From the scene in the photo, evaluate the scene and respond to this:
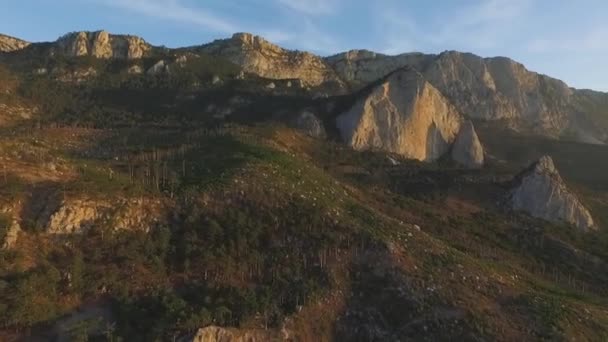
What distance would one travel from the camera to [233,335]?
59188 mm

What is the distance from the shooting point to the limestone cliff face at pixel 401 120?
160 metres

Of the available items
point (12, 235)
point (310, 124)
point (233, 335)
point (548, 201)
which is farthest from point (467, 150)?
point (12, 235)

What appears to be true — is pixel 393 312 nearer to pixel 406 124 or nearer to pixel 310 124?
pixel 310 124

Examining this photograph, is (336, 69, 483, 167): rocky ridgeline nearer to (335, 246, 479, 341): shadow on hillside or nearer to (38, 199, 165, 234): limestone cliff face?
(38, 199, 165, 234): limestone cliff face

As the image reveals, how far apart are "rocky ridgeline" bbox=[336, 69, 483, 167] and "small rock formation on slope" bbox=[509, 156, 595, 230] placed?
109ft

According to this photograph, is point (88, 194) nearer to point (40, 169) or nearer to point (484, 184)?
point (40, 169)

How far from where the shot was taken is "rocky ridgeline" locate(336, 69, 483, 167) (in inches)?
6309

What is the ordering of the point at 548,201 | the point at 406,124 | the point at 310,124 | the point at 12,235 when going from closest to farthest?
the point at 12,235 → the point at 548,201 → the point at 310,124 → the point at 406,124

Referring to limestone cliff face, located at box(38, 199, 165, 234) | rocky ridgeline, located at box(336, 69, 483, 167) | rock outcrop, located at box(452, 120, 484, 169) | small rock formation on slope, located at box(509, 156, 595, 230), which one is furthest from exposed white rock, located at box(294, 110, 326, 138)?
limestone cliff face, located at box(38, 199, 165, 234)

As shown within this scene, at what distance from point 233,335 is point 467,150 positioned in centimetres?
12169

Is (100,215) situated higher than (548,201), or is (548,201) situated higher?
(548,201)

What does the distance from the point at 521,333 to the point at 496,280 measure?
10.8 metres

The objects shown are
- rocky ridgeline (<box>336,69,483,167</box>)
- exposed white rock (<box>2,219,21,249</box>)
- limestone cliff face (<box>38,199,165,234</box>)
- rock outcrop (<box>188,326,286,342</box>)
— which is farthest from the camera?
rocky ridgeline (<box>336,69,483,167</box>)

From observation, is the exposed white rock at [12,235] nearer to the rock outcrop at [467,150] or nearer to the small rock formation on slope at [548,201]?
the small rock formation on slope at [548,201]
